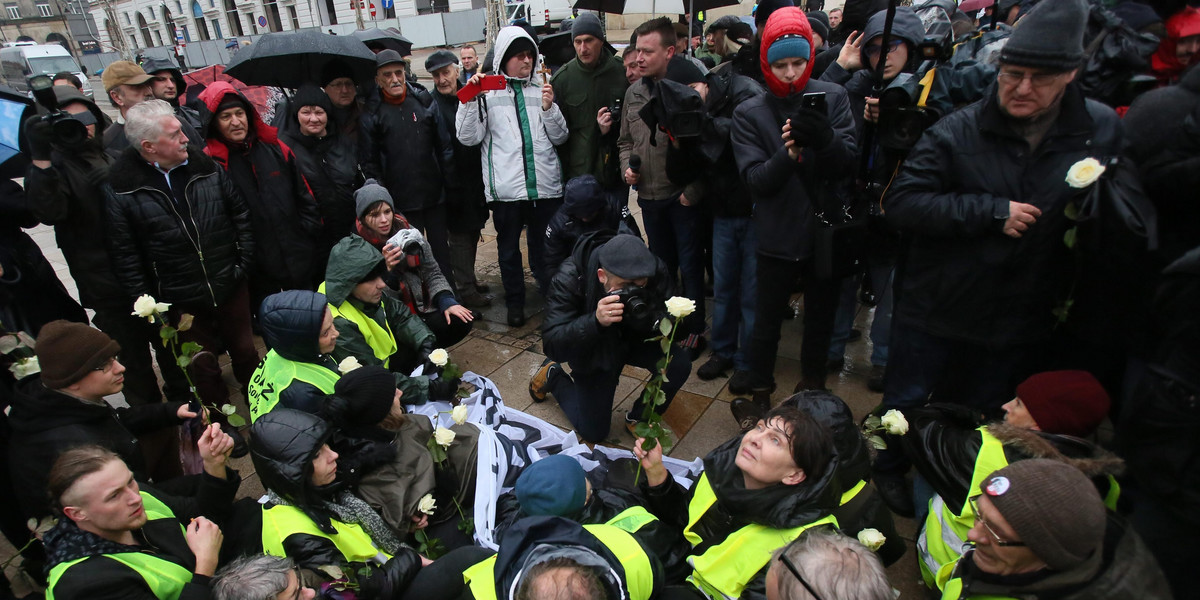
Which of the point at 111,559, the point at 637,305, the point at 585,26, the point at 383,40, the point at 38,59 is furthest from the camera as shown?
the point at 38,59

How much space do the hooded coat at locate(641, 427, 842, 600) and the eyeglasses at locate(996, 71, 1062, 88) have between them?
1614 mm

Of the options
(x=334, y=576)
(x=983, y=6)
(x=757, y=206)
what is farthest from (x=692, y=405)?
(x=983, y=6)

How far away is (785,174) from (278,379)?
8.78 feet

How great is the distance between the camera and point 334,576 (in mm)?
2012

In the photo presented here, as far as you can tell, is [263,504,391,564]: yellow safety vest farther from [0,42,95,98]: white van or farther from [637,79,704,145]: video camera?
[0,42,95,98]: white van

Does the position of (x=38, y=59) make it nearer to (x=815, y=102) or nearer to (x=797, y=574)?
(x=815, y=102)

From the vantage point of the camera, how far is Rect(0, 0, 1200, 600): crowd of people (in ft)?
6.09

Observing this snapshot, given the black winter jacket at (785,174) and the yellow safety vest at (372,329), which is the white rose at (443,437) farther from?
the black winter jacket at (785,174)

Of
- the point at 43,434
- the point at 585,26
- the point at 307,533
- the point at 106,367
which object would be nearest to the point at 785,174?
the point at 585,26

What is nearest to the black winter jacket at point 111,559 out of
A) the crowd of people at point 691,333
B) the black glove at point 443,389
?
the crowd of people at point 691,333

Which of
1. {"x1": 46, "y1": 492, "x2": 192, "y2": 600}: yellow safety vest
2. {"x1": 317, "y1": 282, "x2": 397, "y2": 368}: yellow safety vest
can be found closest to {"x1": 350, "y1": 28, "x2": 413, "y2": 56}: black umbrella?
{"x1": 317, "y1": 282, "x2": 397, "y2": 368}: yellow safety vest

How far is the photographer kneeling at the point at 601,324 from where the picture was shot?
2.97 meters

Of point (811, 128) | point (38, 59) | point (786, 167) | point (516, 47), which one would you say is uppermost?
point (38, 59)

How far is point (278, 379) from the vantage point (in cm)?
276
